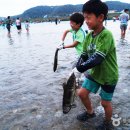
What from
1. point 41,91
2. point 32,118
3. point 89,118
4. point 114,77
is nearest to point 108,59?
point 114,77

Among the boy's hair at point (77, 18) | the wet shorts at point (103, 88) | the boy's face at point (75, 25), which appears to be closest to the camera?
the wet shorts at point (103, 88)

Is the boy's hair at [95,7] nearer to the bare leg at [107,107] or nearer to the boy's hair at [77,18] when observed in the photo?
the bare leg at [107,107]

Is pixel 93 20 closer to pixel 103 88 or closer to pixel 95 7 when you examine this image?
pixel 95 7

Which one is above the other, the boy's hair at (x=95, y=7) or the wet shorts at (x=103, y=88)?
the boy's hair at (x=95, y=7)

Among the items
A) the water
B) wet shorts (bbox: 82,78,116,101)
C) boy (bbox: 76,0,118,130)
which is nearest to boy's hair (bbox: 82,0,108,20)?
boy (bbox: 76,0,118,130)

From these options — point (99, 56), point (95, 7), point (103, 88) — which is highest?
point (95, 7)

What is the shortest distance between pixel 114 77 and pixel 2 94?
11.0ft

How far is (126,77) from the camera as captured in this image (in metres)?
7.12

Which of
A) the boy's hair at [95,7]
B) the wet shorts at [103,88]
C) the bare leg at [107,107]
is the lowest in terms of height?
the bare leg at [107,107]

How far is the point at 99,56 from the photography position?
11.4ft

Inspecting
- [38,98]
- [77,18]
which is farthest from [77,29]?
[38,98]

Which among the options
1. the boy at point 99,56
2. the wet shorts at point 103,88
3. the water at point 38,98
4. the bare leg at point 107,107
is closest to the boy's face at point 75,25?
the water at point 38,98

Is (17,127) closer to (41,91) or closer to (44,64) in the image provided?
(41,91)

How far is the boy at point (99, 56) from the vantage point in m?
3.49
